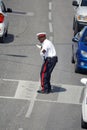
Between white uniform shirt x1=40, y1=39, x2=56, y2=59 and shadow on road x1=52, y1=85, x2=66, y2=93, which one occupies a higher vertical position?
white uniform shirt x1=40, y1=39, x2=56, y2=59

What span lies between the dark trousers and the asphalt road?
275mm

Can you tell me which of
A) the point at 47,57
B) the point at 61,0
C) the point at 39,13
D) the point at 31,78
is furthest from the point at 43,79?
the point at 61,0

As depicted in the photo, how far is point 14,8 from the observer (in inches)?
1340

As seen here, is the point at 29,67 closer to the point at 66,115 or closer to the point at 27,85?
the point at 27,85

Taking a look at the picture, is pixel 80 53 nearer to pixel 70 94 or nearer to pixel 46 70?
pixel 70 94

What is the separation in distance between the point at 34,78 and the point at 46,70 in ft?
6.61

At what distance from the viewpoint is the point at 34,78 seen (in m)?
21.0

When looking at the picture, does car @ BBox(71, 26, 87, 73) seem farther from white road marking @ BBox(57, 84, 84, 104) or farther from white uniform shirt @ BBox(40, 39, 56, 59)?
white uniform shirt @ BBox(40, 39, 56, 59)

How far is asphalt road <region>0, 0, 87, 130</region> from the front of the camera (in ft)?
54.3

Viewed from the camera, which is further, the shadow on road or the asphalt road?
the shadow on road

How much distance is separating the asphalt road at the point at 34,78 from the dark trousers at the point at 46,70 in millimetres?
275

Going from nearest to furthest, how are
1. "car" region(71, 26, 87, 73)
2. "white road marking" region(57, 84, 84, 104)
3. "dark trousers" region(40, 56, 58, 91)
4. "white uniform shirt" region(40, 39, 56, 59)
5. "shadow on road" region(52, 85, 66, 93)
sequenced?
"white road marking" region(57, 84, 84, 104)
"white uniform shirt" region(40, 39, 56, 59)
"dark trousers" region(40, 56, 58, 91)
"shadow on road" region(52, 85, 66, 93)
"car" region(71, 26, 87, 73)

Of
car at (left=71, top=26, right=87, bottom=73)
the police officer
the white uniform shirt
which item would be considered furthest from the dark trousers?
car at (left=71, top=26, right=87, bottom=73)

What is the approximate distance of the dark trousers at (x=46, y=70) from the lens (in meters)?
19.0
